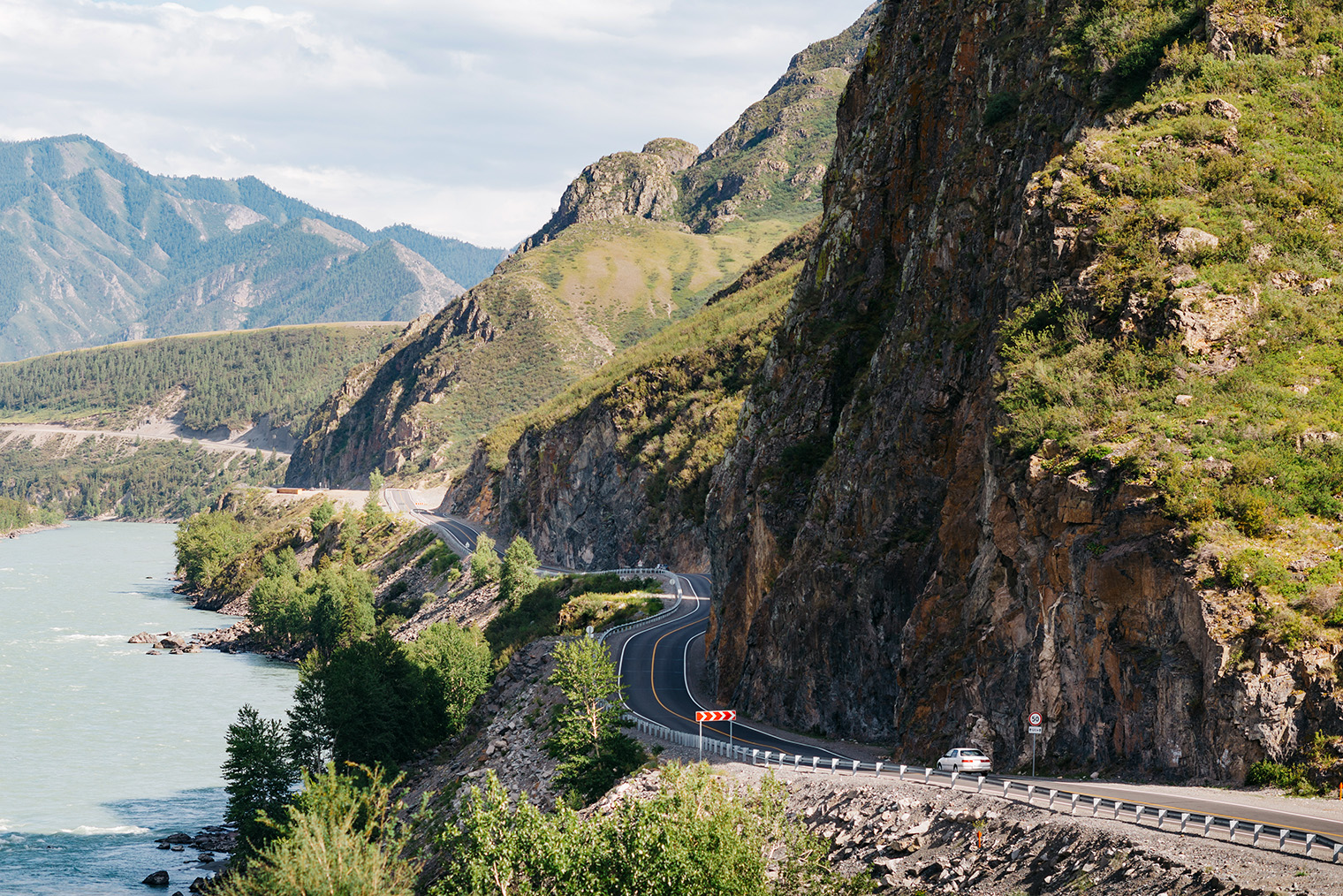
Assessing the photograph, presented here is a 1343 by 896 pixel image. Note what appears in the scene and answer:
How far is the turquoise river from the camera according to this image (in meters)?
48.8

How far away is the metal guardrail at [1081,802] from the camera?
1959 cm

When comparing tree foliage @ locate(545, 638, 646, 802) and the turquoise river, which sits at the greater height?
tree foliage @ locate(545, 638, 646, 802)

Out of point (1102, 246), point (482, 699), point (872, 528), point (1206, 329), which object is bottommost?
point (482, 699)

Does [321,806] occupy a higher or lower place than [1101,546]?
lower

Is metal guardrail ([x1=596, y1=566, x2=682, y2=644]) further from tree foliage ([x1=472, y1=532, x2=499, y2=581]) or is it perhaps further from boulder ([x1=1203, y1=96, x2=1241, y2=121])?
boulder ([x1=1203, y1=96, x2=1241, y2=121])

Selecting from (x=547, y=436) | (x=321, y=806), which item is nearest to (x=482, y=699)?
(x=321, y=806)

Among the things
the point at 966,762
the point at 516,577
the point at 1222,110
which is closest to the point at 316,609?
the point at 516,577

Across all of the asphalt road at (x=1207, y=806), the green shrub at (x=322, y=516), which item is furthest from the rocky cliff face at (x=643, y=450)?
the asphalt road at (x=1207, y=806)

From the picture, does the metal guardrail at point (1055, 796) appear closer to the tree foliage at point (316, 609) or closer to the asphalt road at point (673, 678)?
the asphalt road at point (673, 678)

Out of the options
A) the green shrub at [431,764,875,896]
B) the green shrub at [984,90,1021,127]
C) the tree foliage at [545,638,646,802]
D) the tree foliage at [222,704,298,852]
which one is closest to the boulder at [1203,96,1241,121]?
the green shrub at [984,90,1021,127]

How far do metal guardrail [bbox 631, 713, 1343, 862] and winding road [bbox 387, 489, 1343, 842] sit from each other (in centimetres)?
9

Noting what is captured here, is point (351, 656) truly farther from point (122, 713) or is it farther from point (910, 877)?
point (910, 877)

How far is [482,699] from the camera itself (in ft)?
203

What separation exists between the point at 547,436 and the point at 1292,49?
8726 cm
